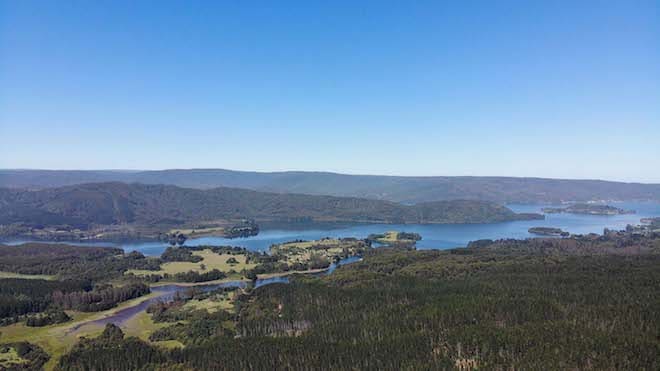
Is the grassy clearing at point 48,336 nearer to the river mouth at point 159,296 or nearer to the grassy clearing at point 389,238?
the river mouth at point 159,296

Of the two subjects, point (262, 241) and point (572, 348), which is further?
point (262, 241)

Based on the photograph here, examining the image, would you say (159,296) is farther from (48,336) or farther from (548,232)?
(548,232)

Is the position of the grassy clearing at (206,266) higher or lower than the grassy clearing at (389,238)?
lower

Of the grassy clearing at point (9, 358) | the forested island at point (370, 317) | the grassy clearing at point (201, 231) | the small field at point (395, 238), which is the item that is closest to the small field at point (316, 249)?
the small field at point (395, 238)

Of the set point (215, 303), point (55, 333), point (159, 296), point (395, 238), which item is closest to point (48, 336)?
point (55, 333)

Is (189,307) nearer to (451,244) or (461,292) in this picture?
(461,292)

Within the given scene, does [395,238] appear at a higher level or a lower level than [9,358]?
higher

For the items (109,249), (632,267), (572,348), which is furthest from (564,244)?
(109,249)
